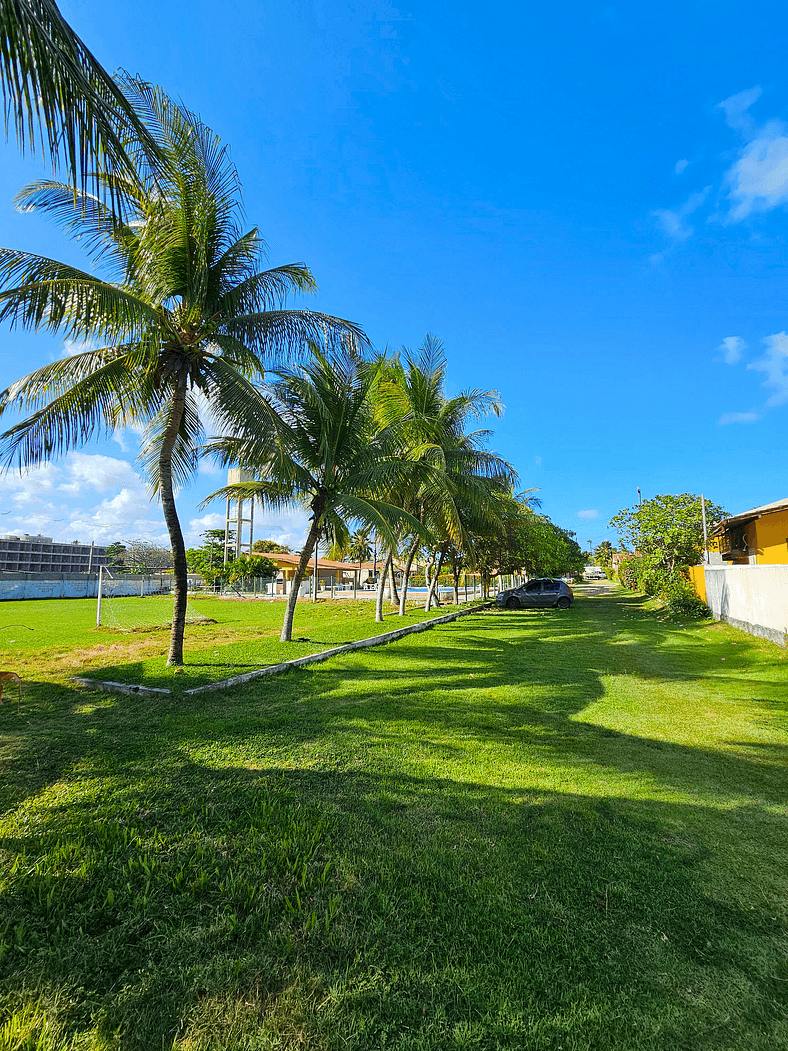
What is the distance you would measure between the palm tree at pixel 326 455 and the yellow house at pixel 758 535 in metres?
11.0

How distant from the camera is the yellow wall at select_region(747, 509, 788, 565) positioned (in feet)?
49.3

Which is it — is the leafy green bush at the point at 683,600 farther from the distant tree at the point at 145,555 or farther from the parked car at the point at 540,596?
the distant tree at the point at 145,555

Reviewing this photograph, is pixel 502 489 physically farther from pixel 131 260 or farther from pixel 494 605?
pixel 131 260

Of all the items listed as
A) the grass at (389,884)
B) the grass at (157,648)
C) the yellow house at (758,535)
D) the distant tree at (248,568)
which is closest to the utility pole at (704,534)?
the yellow house at (758,535)

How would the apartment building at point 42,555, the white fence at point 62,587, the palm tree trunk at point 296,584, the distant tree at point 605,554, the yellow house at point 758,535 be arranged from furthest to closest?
the distant tree at point 605,554 < the apartment building at point 42,555 < the white fence at point 62,587 < the yellow house at point 758,535 < the palm tree trunk at point 296,584

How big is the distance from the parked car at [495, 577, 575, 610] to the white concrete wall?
8.93m

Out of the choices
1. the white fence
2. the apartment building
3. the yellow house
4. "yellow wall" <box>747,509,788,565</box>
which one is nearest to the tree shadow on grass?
the yellow house

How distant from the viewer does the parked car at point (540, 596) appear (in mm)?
23969

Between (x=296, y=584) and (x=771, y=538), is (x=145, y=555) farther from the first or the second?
(x=771, y=538)

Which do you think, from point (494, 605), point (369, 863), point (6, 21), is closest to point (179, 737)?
point (369, 863)

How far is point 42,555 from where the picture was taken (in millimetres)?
72875

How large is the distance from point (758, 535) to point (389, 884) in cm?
1883

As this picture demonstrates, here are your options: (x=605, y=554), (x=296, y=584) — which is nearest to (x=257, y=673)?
(x=296, y=584)

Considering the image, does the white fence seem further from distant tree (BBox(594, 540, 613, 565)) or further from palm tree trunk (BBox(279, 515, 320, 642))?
distant tree (BBox(594, 540, 613, 565))
